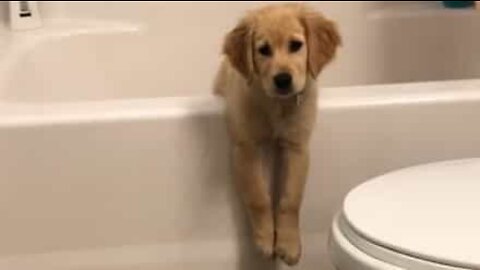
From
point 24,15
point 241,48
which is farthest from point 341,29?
point 241,48

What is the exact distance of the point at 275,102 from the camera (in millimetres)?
1247

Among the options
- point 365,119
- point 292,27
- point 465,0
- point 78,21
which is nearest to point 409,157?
point 365,119

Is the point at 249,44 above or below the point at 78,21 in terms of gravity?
above

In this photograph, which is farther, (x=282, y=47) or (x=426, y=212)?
(x=282, y=47)

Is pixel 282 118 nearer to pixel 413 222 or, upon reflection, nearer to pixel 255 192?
pixel 255 192

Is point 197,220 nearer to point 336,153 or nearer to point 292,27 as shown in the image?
point 336,153

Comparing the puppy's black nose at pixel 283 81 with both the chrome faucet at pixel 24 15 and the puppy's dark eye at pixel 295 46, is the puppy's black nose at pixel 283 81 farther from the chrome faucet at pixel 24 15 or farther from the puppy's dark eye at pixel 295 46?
the chrome faucet at pixel 24 15

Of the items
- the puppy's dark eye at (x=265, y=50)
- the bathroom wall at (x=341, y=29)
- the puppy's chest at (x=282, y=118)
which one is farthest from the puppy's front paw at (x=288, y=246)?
the bathroom wall at (x=341, y=29)

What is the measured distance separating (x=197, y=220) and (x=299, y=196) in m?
0.16

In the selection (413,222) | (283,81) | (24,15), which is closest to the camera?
(413,222)

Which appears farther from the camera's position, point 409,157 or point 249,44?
point 409,157

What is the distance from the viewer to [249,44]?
46.9 inches

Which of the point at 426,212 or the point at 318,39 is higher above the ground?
the point at 318,39

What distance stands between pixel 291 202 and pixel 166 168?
19cm
